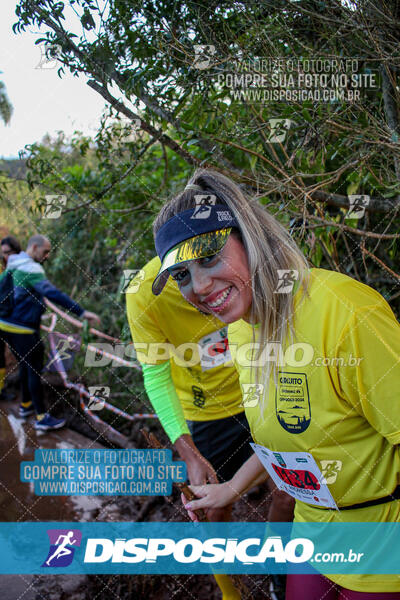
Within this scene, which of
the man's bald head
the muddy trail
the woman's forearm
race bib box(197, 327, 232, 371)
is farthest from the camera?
the man's bald head

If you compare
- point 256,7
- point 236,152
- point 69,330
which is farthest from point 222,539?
point 69,330

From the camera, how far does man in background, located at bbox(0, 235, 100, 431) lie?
189 inches

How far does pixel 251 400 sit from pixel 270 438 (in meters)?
0.14

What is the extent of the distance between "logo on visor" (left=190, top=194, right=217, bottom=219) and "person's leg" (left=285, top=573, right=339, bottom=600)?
128cm

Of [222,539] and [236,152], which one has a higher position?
[236,152]

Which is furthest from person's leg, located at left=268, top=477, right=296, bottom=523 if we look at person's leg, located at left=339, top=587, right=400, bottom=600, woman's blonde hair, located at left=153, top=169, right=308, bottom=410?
woman's blonde hair, located at left=153, top=169, right=308, bottom=410

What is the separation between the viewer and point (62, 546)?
3.28 meters

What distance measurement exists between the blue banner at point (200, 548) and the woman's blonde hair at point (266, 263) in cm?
59

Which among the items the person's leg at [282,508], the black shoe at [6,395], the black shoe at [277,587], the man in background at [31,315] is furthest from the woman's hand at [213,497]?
the black shoe at [6,395]

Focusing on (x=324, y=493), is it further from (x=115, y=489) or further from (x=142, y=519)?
(x=115, y=489)

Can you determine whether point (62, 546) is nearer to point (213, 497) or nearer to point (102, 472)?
point (102, 472)

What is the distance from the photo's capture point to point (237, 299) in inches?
61.6

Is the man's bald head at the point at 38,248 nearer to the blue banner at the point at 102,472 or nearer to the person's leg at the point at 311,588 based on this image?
the blue banner at the point at 102,472

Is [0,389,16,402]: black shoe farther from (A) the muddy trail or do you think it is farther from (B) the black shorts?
(B) the black shorts
